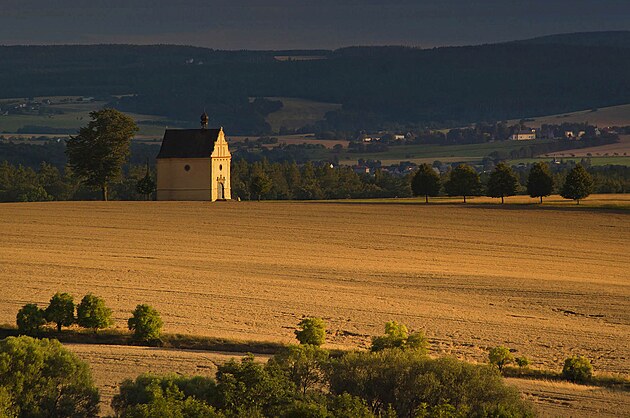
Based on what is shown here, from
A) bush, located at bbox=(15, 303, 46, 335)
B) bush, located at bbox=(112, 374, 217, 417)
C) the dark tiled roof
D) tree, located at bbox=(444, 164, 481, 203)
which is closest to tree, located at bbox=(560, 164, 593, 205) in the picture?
tree, located at bbox=(444, 164, 481, 203)

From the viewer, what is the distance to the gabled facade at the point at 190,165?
278 ft

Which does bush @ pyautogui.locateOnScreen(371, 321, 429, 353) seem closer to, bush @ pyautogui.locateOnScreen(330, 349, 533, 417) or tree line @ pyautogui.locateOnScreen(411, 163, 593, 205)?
bush @ pyautogui.locateOnScreen(330, 349, 533, 417)

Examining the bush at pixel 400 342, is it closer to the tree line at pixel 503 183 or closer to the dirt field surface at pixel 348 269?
the dirt field surface at pixel 348 269

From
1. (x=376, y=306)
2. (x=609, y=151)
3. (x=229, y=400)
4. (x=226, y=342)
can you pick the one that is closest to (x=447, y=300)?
(x=376, y=306)

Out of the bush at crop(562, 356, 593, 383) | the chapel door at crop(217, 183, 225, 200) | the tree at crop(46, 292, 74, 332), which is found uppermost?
the chapel door at crop(217, 183, 225, 200)

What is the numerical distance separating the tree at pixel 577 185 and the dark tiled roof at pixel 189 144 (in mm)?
23727

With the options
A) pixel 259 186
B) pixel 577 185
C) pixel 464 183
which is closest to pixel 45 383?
pixel 577 185

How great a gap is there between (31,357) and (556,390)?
42.9 ft

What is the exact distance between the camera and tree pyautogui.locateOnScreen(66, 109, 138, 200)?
8356 cm

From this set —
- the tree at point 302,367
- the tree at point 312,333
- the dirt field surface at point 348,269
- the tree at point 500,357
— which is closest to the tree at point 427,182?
the dirt field surface at point 348,269

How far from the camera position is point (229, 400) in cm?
2731

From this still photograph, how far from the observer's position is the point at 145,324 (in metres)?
37.4

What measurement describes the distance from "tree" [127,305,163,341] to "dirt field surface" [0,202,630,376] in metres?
1.51

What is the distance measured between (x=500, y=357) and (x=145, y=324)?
1065cm
